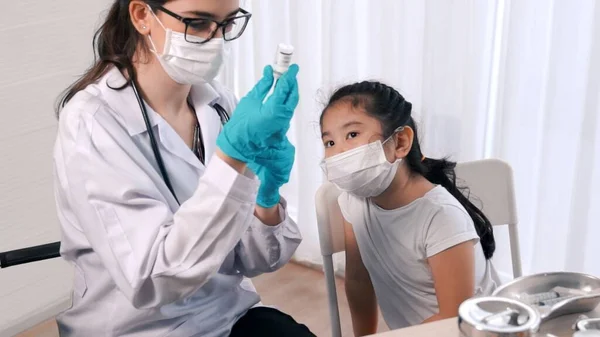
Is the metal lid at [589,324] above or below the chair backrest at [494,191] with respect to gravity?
above

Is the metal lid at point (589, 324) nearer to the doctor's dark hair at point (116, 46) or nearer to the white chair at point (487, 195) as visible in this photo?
the white chair at point (487, 195)

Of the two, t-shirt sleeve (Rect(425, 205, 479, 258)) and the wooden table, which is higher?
the wooden table

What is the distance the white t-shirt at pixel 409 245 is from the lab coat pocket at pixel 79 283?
0.55 meters

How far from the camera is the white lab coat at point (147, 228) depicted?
1.17 metres

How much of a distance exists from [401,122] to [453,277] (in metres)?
0.36

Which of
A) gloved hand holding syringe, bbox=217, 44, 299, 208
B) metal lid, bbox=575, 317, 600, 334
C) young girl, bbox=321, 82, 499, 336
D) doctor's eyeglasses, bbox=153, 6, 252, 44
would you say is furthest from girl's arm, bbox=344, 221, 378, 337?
metal lid, bbox=575, 317, 600, 334

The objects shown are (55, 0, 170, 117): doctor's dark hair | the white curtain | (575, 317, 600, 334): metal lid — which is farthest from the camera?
the white curtain

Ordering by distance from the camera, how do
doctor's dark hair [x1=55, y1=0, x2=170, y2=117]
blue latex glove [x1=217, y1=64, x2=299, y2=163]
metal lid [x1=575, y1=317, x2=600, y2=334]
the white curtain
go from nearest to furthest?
metal lid [x1=575, y1=317, x2=600, y2=334] < blue latex glove [x1=217, y1=64, x2=299, y2=163] < doctor's dark hair [x1=55, y1=0, x2=170, y2=117] < the white curtain

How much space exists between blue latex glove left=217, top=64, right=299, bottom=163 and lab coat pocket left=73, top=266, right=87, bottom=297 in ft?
1.39

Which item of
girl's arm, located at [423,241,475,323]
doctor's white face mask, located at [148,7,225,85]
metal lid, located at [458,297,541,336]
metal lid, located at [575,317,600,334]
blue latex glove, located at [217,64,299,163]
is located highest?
doctor's white face mask, located at [148,7,225,85]

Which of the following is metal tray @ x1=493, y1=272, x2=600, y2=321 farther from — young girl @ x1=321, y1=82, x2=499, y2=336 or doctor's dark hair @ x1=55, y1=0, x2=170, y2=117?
doctor's dark hair @ x1=55, y1=0, x2=170, y2=117

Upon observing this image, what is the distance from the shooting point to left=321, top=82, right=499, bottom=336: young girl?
4.86ft

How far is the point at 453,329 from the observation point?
Result: 3.32 feet

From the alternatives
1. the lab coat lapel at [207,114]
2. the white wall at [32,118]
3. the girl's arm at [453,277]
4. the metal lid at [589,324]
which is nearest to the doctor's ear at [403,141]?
the girl's arm at [453,277]
